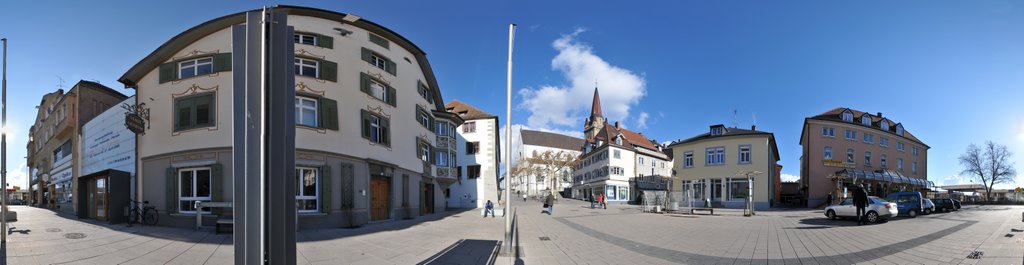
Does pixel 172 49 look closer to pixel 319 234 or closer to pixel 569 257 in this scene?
pixel 319 234

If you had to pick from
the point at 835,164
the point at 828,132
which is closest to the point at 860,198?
the point at 828,132

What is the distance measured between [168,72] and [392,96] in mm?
1399

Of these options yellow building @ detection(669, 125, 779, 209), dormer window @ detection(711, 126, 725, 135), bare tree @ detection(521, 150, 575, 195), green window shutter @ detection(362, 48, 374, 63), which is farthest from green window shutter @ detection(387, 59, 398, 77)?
bare tree @ detection(521, 150, 575, 195)

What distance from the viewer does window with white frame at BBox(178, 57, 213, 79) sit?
240cm

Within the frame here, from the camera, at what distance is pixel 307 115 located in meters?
2.38

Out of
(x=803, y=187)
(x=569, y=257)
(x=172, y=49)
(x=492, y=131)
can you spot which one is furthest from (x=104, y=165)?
(x=803, y=187)

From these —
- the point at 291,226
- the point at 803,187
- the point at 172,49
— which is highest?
the point at 172,49

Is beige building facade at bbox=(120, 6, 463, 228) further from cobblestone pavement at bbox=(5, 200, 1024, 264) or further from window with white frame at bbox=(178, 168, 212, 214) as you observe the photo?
cobblestone pavement at bbox=(5, 200, 1024, 264)

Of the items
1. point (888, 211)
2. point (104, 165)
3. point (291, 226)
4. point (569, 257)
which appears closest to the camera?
point (291, 226)

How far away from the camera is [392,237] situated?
4.04 m

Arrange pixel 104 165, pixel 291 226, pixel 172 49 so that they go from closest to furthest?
1. pixel 291 226
2. pixel 172 49
3. pixel 104 165

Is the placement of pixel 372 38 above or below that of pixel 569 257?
above

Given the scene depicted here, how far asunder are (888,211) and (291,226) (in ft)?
59.7

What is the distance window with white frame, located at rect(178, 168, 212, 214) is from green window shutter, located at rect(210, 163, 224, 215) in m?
0.06
